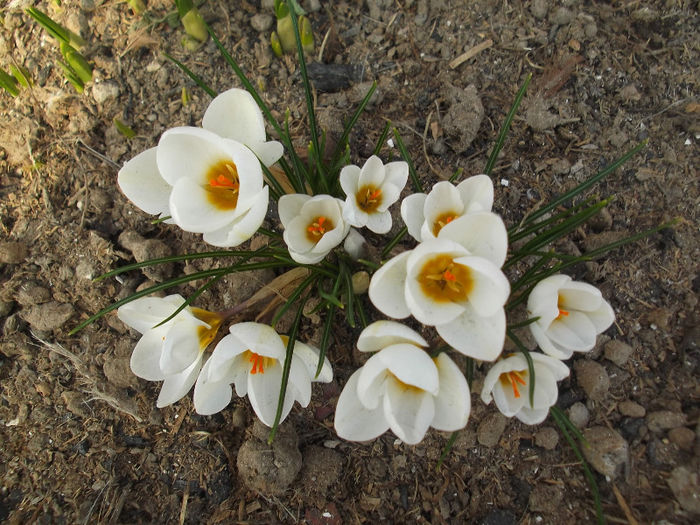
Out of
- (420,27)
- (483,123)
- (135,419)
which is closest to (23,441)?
(135,419)

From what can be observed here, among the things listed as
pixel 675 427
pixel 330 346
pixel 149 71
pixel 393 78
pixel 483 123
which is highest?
pixel 149 71

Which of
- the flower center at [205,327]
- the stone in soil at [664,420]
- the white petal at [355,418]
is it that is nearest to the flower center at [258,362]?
the flower center at [205,327]

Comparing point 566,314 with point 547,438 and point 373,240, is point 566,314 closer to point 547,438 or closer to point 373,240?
point 547,438

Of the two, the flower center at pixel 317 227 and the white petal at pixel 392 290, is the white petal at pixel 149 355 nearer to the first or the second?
the flower center at pixel 317 227

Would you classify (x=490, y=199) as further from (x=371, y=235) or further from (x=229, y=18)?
(x=229, y=18)

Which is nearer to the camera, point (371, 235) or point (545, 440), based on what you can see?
point (545, 440)

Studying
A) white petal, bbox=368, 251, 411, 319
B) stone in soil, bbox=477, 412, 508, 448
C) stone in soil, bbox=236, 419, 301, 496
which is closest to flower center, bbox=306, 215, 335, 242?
white petal, bbox=368, 251, 411, 319
